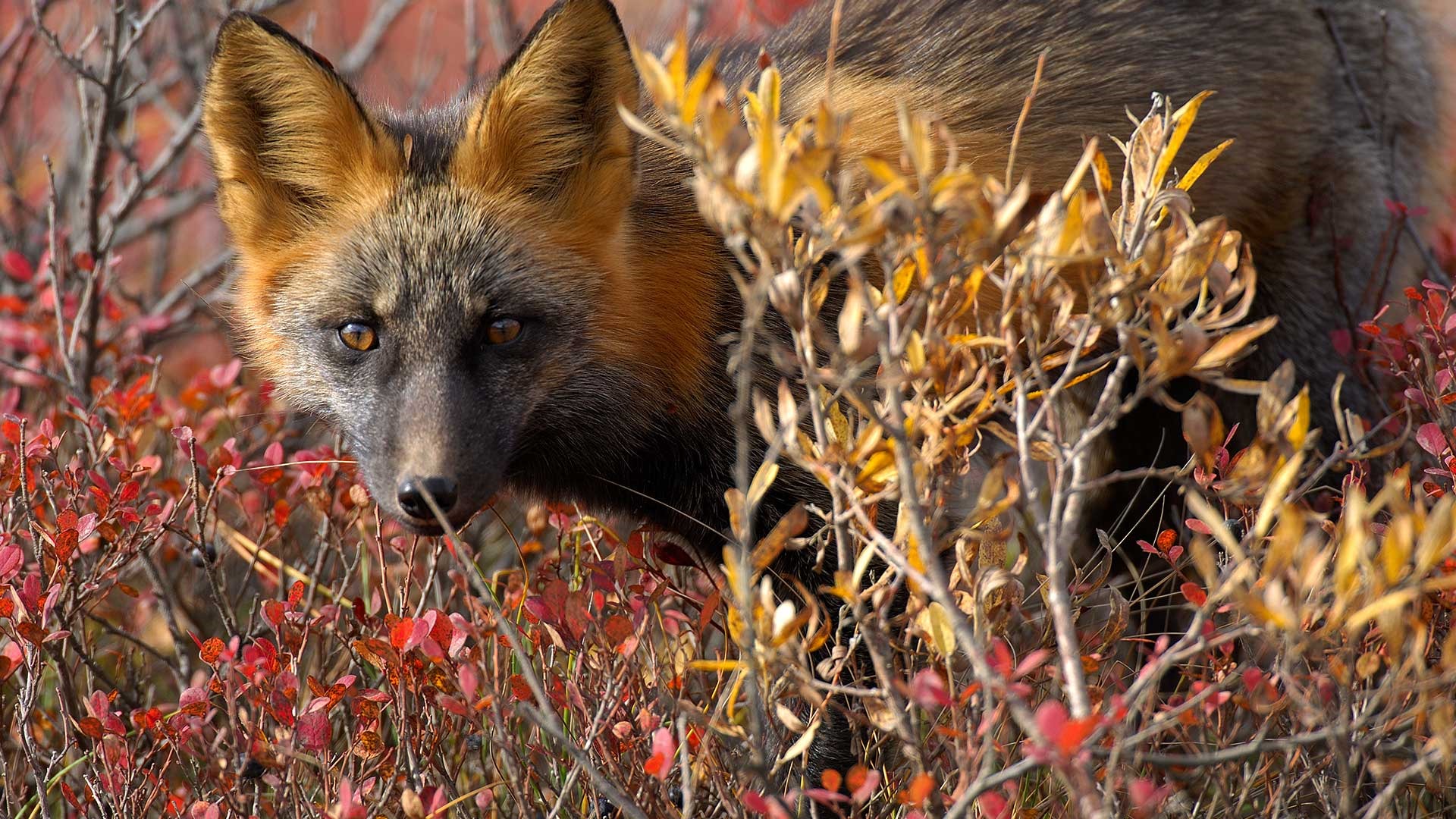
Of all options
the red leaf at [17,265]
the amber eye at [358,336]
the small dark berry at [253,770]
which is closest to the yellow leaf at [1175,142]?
the amber eye at [358,336]

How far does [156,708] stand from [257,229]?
4.48 feet

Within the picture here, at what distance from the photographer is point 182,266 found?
9047mm

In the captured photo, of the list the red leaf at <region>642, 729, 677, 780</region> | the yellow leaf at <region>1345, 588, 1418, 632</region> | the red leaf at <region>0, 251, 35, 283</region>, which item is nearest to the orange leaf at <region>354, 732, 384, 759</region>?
the red leaf at <region>642, 729, 677, 780</region>

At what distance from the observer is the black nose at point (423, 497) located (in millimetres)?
3092

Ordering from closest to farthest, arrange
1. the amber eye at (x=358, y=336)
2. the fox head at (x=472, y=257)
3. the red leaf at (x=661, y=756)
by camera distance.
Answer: the red leaf at (x=661, y=756) → the fox head at (x=472, y=257) → the amber eye at (x=358, y=336)

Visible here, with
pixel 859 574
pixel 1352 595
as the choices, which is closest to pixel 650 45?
pixel 859 574

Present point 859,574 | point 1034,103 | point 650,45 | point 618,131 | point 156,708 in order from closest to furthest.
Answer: point 859,574 < point 156,708 < point 618,131 < point 1034,103 < point 650,45

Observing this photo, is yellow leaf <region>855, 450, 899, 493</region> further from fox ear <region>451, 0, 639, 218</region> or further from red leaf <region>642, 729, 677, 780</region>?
fox ear <region>451, 0, 639, 218</region>

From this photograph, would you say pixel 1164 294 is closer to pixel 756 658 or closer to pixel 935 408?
pixel 935 408

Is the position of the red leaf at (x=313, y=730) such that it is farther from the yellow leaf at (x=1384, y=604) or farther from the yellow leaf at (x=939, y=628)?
the yellow leaf at (x=1384, y=604)

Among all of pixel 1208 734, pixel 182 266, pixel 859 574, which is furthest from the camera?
pixel 182 266

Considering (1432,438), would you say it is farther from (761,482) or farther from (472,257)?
(472,257)

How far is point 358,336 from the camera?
352 cm

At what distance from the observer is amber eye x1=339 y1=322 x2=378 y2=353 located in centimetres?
350
